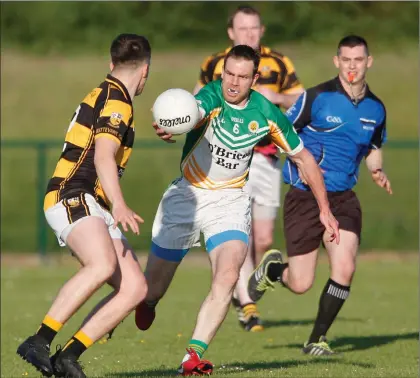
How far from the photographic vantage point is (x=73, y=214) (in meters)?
7.79

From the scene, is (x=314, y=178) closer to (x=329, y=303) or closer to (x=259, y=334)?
(x=329, y=303)

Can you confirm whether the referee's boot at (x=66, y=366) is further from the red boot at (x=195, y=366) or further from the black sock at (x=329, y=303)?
the black sock at (x=329, y=303)

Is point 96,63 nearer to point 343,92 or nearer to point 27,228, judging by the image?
point 27,228

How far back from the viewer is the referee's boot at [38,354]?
24.6 feet

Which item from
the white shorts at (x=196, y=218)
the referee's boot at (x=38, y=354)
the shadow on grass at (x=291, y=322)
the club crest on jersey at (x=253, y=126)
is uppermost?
the club crest on jersey at (x=253, y=126)

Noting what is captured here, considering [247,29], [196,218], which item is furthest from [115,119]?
[247,29]

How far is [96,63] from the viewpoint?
28969 mm

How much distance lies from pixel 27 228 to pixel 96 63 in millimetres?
8201

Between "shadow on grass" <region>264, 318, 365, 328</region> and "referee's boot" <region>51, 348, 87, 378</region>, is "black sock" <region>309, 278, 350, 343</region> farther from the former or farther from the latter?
"referee's boot" <region>51, 348, 87, 378</region>

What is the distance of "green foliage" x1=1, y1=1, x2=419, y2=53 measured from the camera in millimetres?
27750

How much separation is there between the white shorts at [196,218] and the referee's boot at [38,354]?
1.59 m

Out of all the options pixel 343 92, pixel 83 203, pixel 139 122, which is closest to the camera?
pixel 83 203

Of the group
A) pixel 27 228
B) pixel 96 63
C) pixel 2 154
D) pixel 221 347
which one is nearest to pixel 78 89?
pixel 96 63

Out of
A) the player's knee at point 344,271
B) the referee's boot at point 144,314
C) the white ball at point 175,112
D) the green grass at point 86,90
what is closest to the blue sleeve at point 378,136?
the player's knee at point 344,271
